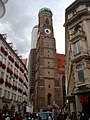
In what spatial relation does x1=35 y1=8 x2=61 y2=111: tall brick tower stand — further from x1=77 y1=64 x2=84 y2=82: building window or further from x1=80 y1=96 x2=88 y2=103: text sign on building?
x1=80 y1=96 x2=88 y2=103: text sign on building

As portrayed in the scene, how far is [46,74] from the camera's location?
180 ft

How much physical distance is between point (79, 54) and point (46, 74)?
35.8 meters

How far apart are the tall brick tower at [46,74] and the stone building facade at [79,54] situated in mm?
29855

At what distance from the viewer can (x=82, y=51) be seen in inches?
765

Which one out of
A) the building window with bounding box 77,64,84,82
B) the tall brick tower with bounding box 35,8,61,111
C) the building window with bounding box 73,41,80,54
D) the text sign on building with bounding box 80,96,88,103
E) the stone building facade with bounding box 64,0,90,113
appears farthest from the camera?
the tall brick tower with bounding box 35,8,61,111

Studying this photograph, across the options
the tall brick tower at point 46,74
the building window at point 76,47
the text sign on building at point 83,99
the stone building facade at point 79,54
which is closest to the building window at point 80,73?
the stone building facade at point 79,54

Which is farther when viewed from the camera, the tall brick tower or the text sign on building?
the tall brick tower

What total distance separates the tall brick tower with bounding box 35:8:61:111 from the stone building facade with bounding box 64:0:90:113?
1175 inches

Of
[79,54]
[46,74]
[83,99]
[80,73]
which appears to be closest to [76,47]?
[79,54]

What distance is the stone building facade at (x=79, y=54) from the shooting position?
18.3 meters

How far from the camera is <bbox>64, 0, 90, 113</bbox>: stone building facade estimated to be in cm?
Answer: 1830

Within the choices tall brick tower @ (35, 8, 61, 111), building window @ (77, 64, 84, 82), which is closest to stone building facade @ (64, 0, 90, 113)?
building window @ (77, 64, 84, 82)

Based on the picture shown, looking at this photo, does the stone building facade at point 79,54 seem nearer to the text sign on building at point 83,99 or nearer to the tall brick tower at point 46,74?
the text sign on building at point 83,99

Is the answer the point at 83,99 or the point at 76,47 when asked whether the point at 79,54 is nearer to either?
the point at 76,47
